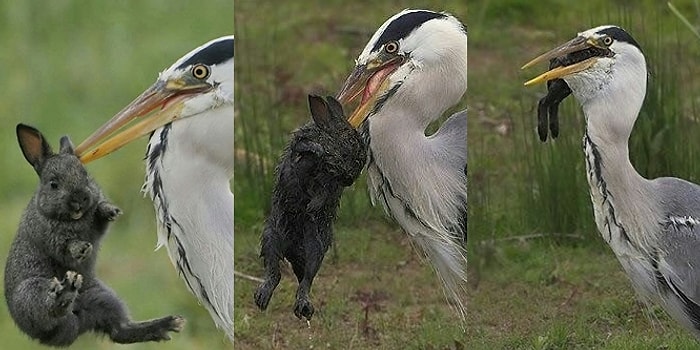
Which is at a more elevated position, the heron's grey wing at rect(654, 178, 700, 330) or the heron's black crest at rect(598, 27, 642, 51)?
the heron's black crest at rect(598, 27, 642, 51)

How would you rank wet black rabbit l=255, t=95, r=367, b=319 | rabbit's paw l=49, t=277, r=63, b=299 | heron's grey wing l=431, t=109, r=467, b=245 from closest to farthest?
1. rabbit's paw l=49, t=277, r=63, b=299
2. wet black rabbit l=255, t=95, r=367, b=319
3. heron's grey wing l=431, t=109, r=467, b=245

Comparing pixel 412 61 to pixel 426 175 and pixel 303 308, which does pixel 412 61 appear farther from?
pixel 303 308

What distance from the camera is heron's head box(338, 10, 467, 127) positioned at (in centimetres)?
380

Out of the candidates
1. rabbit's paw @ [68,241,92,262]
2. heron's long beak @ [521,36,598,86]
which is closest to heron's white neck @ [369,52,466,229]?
heron's long beak @ [521,36,598,86]

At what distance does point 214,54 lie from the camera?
3871 millimetres

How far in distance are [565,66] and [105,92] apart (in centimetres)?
130

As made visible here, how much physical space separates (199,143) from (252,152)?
0.27m

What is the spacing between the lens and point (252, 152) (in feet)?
13.4

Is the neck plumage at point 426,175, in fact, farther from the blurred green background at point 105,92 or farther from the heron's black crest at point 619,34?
the blurred green background at point 105,92

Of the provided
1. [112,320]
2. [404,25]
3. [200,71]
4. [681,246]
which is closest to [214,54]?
[200,71]

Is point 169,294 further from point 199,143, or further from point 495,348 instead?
point 495,348

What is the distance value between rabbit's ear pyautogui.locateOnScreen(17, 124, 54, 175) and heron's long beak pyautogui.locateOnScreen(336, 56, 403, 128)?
0.85 m

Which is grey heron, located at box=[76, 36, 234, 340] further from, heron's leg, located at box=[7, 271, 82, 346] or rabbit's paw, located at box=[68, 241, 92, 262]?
heron's leg, located at box=[7, 271, 82, 346]

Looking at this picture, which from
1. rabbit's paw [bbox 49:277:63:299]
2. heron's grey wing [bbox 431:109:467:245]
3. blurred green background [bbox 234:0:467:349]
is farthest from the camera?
blurred green background [bbox 234:0:467:349]
